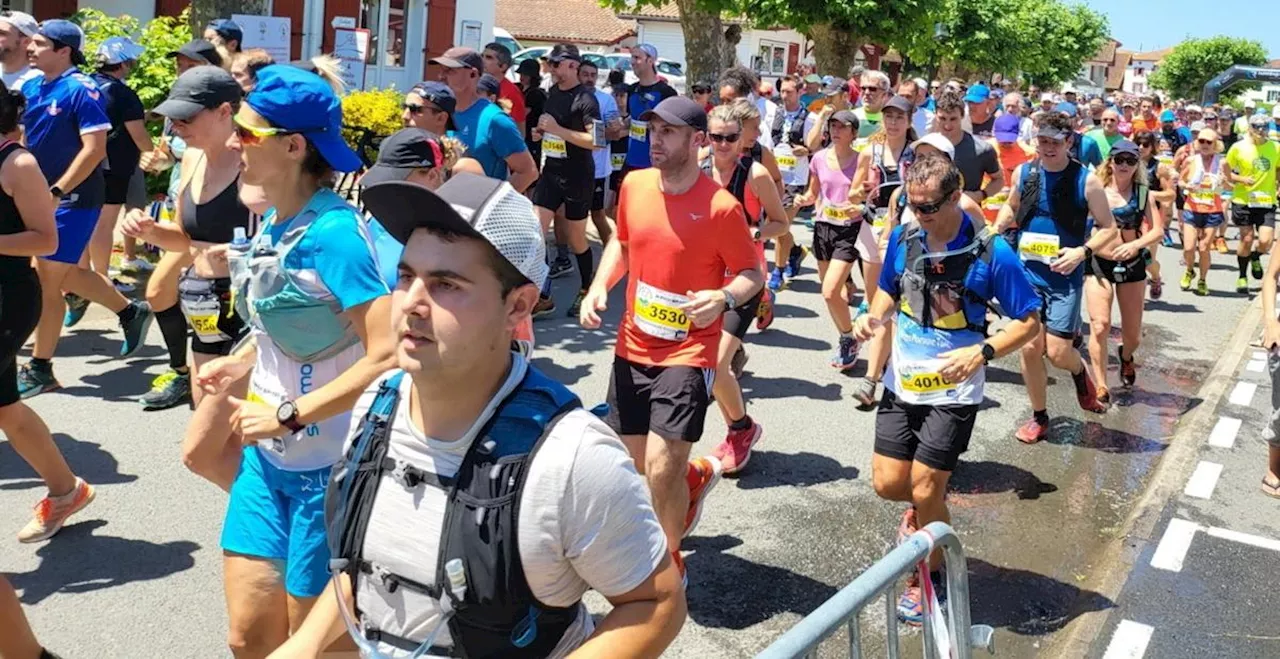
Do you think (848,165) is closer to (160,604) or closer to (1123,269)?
(1123,269)

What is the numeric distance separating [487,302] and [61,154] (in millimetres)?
5901

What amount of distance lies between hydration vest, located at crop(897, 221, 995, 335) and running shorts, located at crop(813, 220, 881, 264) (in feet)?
12.7

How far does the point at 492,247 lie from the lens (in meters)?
2.04

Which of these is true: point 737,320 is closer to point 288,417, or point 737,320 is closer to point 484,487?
point 288,417

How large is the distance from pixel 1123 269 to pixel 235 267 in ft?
23.4

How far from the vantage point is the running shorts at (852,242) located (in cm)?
906

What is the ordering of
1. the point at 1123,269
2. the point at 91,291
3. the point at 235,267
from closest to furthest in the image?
the point at 235,267 < the point at 91,291 < the point at 1123,269

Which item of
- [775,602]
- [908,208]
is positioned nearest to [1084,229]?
[908,208]

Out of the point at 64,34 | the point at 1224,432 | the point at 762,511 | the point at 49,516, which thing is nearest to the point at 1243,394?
the point at 1224,432

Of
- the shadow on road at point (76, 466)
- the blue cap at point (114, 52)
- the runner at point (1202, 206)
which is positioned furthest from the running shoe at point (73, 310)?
the runner at point (1202, 206)

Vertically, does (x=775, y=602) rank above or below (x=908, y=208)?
below

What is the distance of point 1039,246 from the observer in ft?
25.2

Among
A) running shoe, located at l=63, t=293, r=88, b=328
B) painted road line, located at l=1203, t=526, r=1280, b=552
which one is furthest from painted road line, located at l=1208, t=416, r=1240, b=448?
running shoe, located at l=63, t=293, r=88, b=328

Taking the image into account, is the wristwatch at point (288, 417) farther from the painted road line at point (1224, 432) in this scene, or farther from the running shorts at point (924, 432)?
the painted road line at point (1224, 432)
